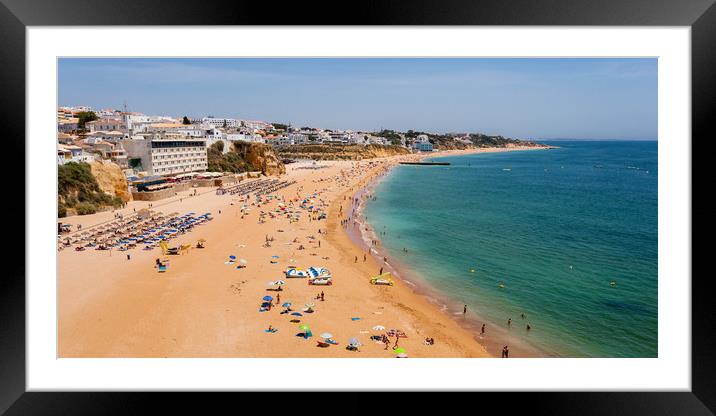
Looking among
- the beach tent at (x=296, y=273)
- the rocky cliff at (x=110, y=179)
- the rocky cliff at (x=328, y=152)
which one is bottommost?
the beach tent at (x=296, y=273)

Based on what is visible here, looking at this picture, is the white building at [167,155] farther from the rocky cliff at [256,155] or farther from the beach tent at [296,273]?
the beach tent at [296,273]

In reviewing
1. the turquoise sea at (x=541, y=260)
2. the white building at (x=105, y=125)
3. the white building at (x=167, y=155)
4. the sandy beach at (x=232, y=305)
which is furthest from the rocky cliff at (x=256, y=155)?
the sandy beach at (x=232, y=305)

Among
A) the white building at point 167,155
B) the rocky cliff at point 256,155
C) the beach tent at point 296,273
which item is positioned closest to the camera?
the beach tent at point 296,273

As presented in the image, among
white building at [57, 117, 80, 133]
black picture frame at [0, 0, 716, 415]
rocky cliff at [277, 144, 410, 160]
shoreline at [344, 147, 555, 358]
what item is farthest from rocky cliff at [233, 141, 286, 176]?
black picture frame at [0, 0, 716, 415]
